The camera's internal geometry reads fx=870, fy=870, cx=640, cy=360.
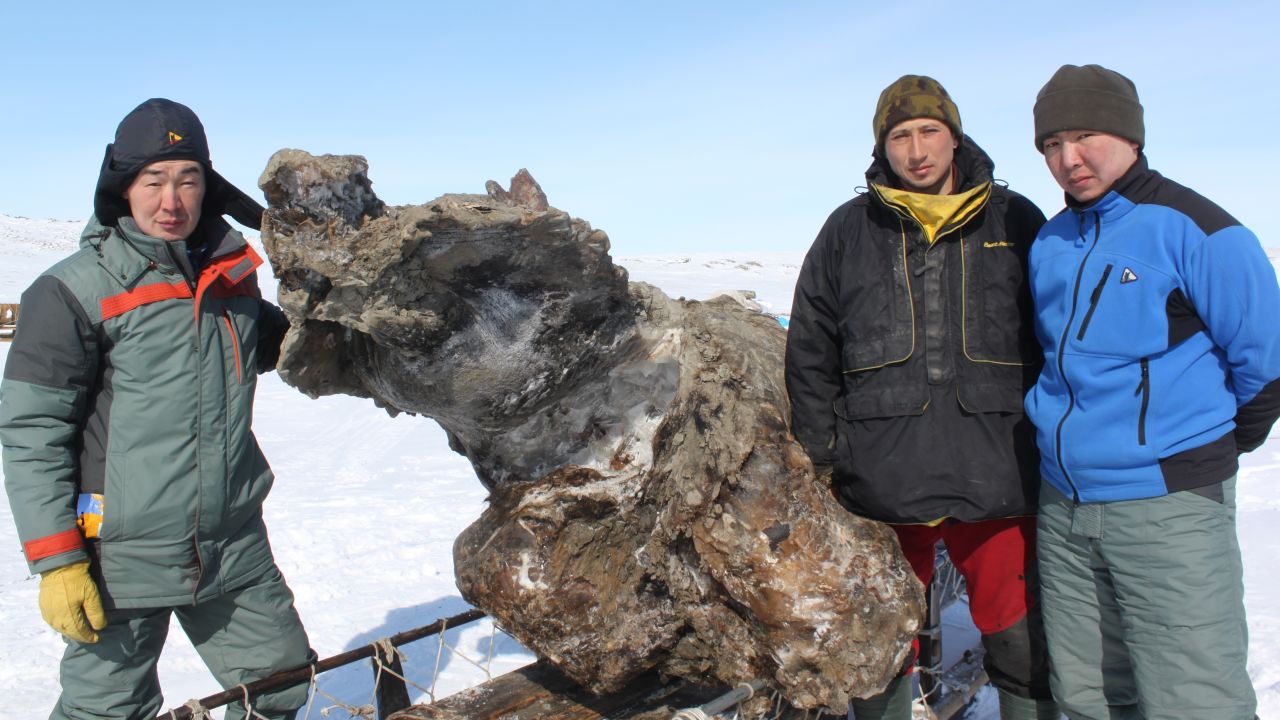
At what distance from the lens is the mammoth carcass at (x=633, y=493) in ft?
7.48

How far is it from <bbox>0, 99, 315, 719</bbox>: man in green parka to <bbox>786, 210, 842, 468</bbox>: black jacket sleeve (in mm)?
1683

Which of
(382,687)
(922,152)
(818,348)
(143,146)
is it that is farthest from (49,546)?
(922,152)

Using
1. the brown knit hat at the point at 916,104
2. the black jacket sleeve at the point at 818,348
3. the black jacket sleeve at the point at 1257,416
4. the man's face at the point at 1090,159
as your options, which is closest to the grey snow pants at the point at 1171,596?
the black jacket sleeve at the point at 1257,416

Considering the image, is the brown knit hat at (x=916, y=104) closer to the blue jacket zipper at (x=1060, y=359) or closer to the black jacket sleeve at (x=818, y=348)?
the black jacket sleeve at (x=818, y=348)

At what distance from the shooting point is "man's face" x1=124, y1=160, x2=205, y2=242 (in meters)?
2.43

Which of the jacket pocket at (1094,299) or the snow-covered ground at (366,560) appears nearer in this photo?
the jacket pocket at (1094,299)

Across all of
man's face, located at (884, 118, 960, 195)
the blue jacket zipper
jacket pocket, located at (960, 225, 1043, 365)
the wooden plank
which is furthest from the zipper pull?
the wooden plank

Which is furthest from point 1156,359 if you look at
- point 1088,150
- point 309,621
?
point 309,621

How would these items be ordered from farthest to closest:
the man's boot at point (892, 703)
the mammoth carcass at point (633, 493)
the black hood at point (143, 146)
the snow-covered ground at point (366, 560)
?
1. the snow-covered ground at point (366, 560)
2. the man's boot at point (892, 703)
3. the black hood at point (143, 146)
4. the mammoth carcass at point (633, 493)

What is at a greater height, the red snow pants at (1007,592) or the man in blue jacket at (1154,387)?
the man in blue jacket at (1154,387)

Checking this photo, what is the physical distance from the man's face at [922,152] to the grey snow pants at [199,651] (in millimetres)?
2340

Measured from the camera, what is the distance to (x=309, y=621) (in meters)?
4.62

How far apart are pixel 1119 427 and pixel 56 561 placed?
9.08 feet

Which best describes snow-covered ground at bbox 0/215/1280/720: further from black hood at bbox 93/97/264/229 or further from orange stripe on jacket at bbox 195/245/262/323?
black hood at bbox 93/97/264/229
